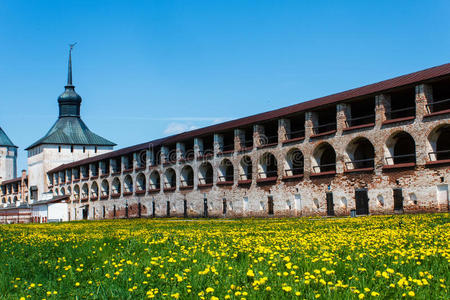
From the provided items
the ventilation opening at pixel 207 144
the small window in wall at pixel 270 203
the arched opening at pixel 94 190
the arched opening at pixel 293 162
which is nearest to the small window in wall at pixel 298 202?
the arched opening at pixel 293 162

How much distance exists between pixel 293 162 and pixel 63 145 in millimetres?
51069

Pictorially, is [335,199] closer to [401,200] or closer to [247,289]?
[401,200]

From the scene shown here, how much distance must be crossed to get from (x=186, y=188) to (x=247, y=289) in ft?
133

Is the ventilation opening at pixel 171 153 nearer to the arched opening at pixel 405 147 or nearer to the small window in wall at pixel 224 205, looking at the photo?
the small window in wall at pixel 224 205

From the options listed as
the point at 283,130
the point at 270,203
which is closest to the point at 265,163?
the point at 270,203

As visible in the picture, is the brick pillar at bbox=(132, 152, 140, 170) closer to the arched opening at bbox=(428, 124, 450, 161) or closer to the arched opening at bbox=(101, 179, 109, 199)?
the arched opening at bbox=(101, 179, 109, 199)

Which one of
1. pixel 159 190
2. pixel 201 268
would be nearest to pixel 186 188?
pixel 159 190

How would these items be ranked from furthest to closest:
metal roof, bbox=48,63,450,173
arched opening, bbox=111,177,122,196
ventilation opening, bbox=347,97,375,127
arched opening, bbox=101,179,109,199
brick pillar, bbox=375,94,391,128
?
arched opening, bbox=101,179,109,199 < arched opening, bbox=111,177,122,196 < ventilation opening, bbox=347,97,375,127 < brick pillar, bbox=375,94,391,128 < metal roof, bbox=48,63,450,173

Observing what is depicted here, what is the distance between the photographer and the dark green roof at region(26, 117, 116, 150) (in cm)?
7756

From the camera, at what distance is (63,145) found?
77.4 metres

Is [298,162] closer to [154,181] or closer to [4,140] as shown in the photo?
[154,181]

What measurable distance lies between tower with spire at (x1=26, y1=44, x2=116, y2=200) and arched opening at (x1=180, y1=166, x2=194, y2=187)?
35111mm

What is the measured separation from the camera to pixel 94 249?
1035cm

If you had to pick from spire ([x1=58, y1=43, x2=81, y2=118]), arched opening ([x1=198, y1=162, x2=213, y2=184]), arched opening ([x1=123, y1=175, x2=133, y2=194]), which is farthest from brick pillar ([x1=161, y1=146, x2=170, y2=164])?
spire ([x1=58, y1=43, x2=81, y2=118])
